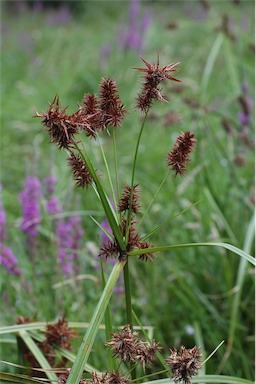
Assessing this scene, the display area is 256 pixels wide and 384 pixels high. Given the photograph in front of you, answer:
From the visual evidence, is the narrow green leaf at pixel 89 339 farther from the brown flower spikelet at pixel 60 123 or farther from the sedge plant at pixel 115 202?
the brown flower spikelet at pixel 60 123

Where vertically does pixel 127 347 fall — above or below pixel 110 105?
below

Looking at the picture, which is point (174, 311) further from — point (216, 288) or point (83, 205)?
point (83, 205)

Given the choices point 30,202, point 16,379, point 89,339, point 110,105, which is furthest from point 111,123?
point 30,202

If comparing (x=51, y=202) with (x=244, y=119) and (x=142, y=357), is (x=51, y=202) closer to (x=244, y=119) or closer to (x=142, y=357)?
(x=244, y=119)

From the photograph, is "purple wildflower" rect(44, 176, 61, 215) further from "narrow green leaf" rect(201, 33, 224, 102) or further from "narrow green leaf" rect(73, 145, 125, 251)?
"narrow green leaf" rect(73, 145, 125, 251)

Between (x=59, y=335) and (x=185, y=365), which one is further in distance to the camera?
(x=59, y=335)

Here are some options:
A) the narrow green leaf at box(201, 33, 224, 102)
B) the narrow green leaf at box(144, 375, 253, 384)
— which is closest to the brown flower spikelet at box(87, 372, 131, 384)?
the narrow green leaf at box(144, 375, 253, 384)

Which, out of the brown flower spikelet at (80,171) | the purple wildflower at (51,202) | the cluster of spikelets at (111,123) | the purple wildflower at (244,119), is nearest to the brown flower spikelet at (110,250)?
the cluster of spikelets at (111,123)

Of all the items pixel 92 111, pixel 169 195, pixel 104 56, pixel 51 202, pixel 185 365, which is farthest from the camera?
pixel 104 56
